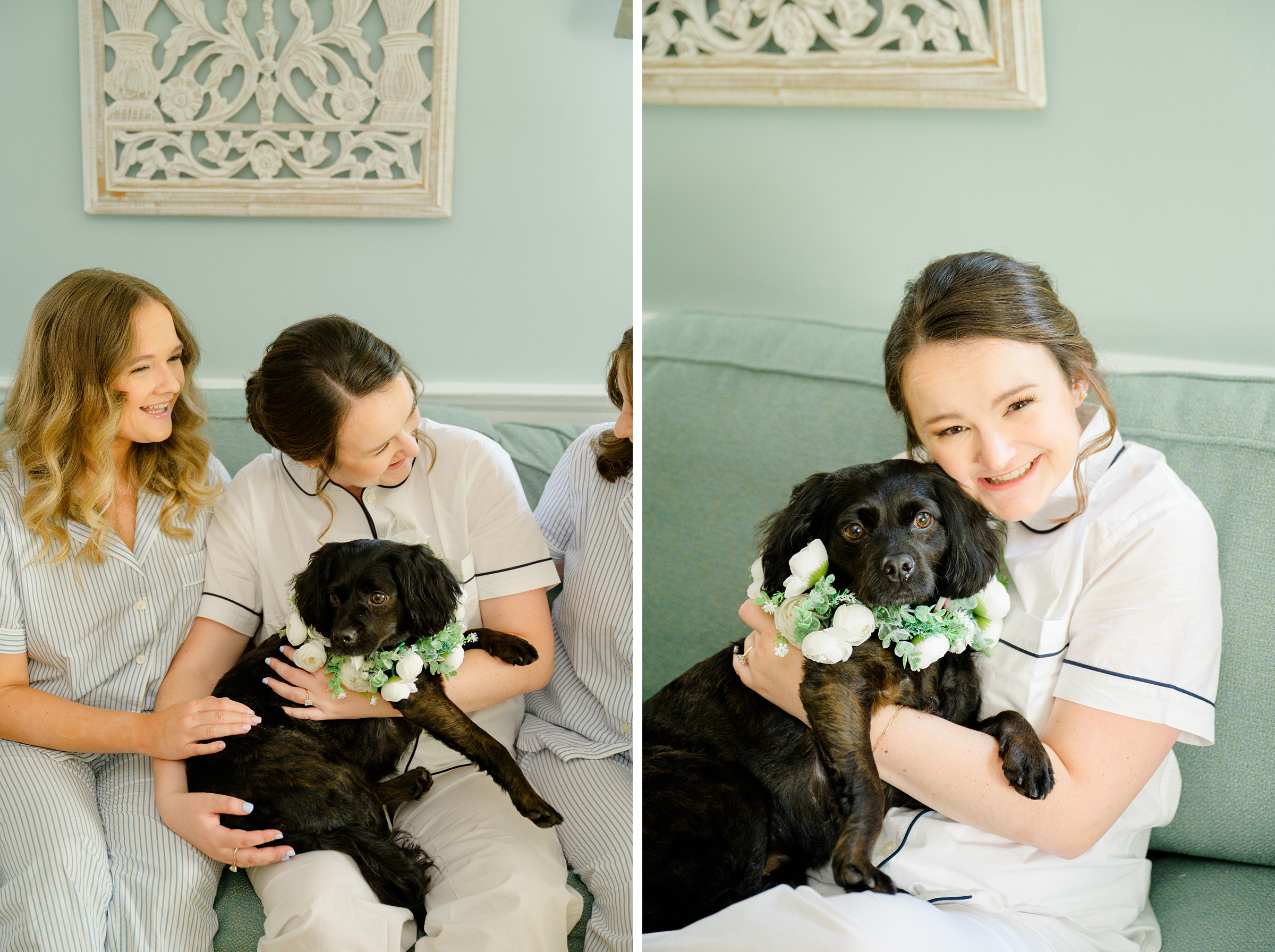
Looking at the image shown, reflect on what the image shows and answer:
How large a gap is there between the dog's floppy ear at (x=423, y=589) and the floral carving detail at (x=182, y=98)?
70 centimetres

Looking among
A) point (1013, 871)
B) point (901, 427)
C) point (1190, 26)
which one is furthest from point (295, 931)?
point (1190, 26)

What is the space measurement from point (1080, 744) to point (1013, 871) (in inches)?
7.2

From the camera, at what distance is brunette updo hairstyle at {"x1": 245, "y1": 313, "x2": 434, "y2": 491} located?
121cm

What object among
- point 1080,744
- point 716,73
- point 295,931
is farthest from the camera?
point 716,73

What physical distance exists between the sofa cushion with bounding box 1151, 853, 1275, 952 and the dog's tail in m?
0.95

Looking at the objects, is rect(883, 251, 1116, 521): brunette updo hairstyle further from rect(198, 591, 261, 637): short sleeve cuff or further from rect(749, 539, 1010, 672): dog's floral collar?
rect(198, 591, 261, 637): short sleeve cuff

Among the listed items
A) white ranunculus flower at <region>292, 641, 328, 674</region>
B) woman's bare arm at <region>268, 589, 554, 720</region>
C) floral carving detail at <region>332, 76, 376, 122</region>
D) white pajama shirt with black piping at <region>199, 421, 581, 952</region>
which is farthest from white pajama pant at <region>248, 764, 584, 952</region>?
floral carving detail at <region>332, 76, 376, 122</region>

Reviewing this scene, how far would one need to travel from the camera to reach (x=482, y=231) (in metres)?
1.32

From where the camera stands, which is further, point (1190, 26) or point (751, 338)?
point (751, 338)

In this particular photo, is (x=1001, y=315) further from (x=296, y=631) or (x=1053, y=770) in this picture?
(x=296, y=631)

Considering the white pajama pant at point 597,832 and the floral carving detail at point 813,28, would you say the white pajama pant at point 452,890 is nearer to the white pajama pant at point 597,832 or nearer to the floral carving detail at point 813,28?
the white pajama pant at point 597,832

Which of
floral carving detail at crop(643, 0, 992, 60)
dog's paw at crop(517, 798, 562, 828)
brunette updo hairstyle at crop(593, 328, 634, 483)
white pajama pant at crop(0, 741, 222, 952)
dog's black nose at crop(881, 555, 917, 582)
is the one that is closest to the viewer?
dog's black nose at crop(881, 555, 917, 582)

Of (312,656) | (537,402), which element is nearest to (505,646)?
(312,656)

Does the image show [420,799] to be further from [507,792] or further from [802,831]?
[802,831]
